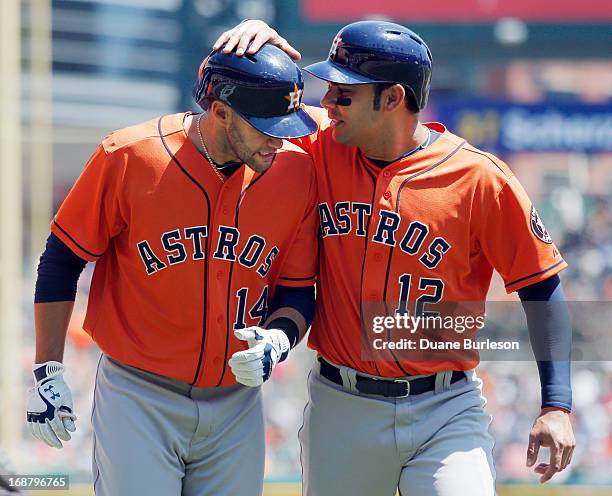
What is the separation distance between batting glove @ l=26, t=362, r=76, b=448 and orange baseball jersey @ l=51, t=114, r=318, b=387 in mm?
151

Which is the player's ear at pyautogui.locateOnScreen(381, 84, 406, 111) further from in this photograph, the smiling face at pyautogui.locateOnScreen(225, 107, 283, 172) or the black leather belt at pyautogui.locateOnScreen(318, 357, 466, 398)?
the black leather belt at pyautogui.locateOnScreen(318, 357, 466, 398)

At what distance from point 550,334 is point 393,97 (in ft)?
2.47

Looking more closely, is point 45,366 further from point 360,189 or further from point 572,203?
point 572,203

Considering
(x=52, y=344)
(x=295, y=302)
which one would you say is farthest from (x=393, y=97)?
(x=52, y=344)

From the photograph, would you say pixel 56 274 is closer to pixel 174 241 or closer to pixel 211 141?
pixel 174 241

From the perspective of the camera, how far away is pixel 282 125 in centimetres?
262

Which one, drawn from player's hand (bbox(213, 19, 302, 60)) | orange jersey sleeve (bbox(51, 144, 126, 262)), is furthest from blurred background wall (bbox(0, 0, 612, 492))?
player's hand (bbox(213, 19, 302, 60))

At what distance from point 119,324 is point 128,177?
0.38 meters

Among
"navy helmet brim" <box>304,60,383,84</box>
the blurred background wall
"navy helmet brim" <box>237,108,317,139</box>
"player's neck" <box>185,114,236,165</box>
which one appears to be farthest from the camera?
the blurred background wall

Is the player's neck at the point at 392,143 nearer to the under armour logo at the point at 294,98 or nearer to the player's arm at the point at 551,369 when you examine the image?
the under armour logo at the point at 294,98

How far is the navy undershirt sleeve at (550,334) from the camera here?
109 inches

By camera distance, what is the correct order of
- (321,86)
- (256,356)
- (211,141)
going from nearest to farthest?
1. (256,356)
2. (211,141)
3. (321,86)

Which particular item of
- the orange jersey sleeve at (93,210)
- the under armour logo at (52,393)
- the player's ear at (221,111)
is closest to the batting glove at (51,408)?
the under armour logo at (52,393)

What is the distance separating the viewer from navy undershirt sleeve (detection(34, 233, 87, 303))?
267 centimetres
